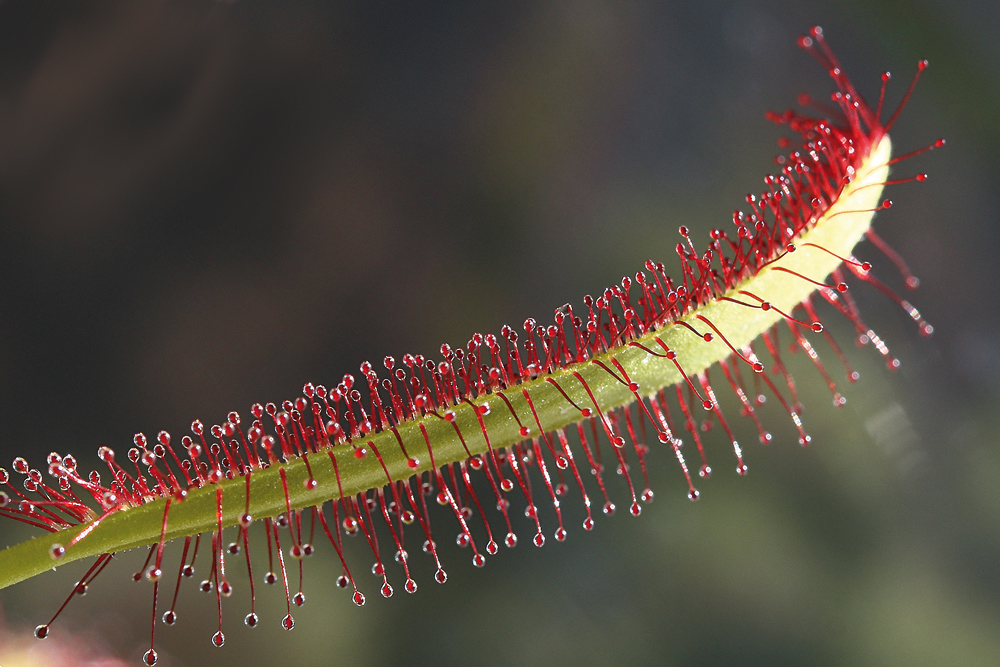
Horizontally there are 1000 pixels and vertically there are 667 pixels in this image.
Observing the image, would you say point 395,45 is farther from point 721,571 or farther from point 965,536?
point 965,536

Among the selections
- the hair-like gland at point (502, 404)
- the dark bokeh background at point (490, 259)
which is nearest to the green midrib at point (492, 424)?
the hair-like gland at point (502, 404)

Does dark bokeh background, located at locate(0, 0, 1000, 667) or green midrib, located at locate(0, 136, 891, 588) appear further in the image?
dark bokeh background, located at locate(0, 0, 1000, 667)

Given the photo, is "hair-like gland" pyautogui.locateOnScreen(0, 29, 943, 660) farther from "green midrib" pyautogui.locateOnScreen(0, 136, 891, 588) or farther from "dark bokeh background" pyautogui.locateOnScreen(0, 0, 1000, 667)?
"dark bokeh background" pyautogui.locateOnScreen(0, 0, 1000, 667)

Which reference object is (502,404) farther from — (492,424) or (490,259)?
(490,259)

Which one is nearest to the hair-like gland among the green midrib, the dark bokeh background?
the green midrib

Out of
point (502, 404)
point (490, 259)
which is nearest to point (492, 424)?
point (502, 404)

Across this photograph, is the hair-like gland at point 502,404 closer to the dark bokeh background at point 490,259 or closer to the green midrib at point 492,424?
the green midrib at point 492,424

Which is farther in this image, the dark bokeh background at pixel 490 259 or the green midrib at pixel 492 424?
the dark bokeh background at pixel 490 259
